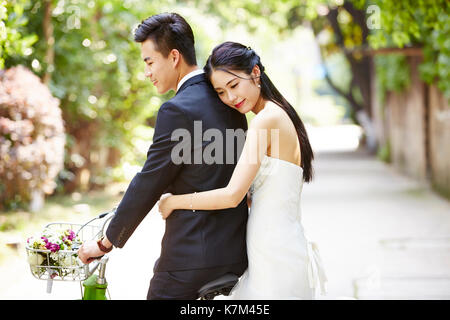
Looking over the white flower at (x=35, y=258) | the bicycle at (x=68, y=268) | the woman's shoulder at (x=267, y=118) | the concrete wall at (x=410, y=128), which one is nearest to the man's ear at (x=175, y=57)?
the woman's shoulder at (x=267, y=118)

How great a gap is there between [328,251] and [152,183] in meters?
5.96

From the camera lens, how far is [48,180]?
33.6 feet

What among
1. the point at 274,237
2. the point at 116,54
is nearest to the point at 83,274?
the point at 274,237

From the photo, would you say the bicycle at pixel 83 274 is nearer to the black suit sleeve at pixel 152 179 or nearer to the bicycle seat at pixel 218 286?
the bicycle seat at pixel 218 286

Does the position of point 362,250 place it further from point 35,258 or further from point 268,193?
point 35,258

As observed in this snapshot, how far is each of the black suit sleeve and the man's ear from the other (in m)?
0.31

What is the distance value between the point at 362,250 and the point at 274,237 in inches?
227

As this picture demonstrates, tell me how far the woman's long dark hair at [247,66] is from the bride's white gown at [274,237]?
22 centimetres

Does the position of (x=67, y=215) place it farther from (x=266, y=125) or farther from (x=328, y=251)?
(x=266, y=125)

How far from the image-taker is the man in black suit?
118 inches

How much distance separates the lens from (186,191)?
3105 millimetres

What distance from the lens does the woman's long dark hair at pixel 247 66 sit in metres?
3.21

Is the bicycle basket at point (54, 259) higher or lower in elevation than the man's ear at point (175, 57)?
lower

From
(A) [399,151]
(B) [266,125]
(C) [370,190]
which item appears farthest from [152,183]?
(A) [399,151]
